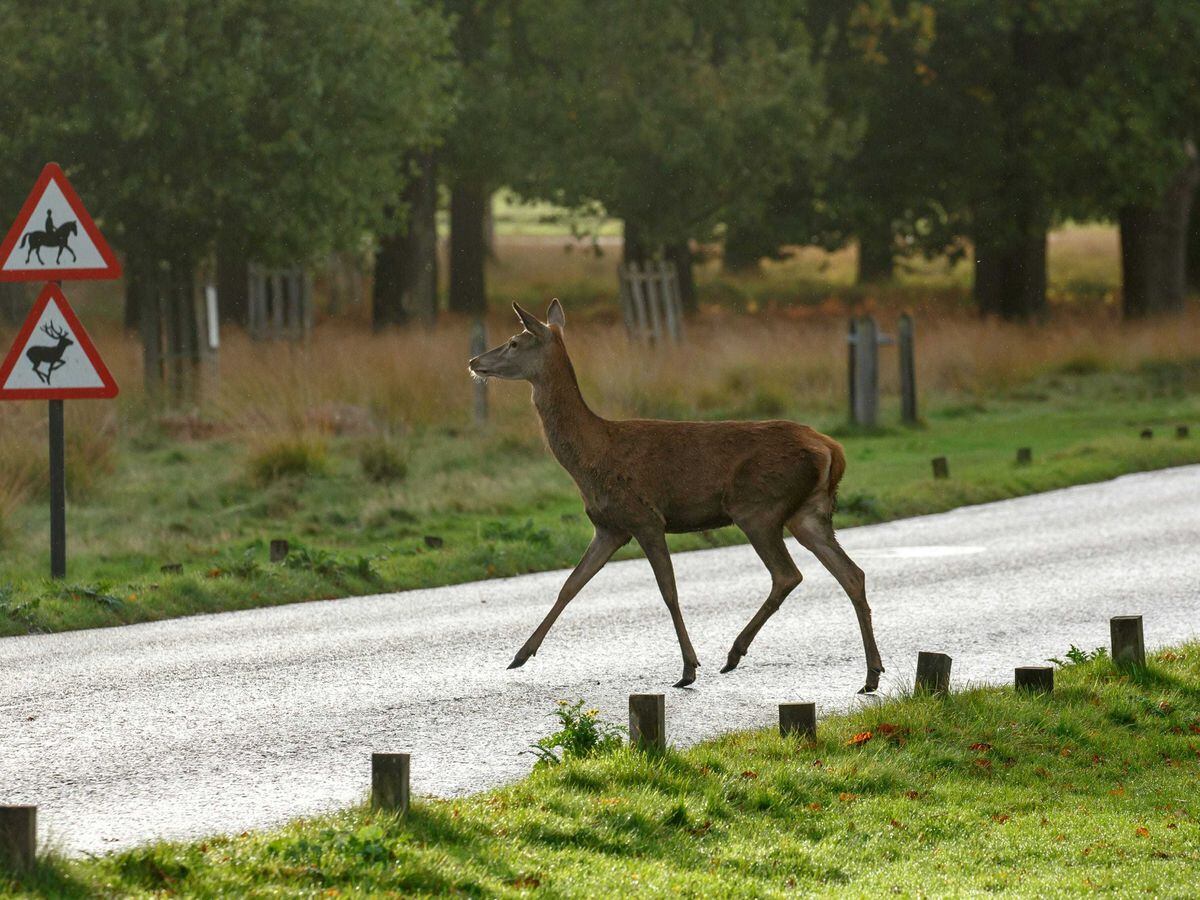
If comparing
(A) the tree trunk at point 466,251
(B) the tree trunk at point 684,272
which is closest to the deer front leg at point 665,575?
(A) the tree trunk at point 466,251

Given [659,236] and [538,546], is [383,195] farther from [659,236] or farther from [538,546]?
[538,546]

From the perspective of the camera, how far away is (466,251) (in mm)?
48125

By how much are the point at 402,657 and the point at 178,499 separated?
26.2 feet

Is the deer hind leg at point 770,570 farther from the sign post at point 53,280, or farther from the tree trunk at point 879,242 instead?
the tree trunk at point 879,242

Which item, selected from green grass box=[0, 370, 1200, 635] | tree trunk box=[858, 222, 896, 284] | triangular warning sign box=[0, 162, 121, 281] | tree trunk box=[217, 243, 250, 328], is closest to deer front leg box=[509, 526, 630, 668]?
green grass box=[0, 370, 1200, 635]

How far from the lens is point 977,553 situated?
49.0ft

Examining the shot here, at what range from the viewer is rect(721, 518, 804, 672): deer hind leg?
31.0 ft

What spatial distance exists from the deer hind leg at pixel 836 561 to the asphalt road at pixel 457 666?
0.76 ft

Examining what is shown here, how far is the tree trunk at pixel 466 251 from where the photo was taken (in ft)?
156

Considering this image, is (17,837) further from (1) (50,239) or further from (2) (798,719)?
(1) (50,239)

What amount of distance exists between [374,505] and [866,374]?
365 inches

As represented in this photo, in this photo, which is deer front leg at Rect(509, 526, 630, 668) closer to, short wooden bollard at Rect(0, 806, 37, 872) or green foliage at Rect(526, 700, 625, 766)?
green foliage at Rect(526, 700, 625, 766)

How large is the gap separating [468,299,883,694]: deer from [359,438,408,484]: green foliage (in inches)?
378

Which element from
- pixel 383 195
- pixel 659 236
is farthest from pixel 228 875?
pixel 659 236
